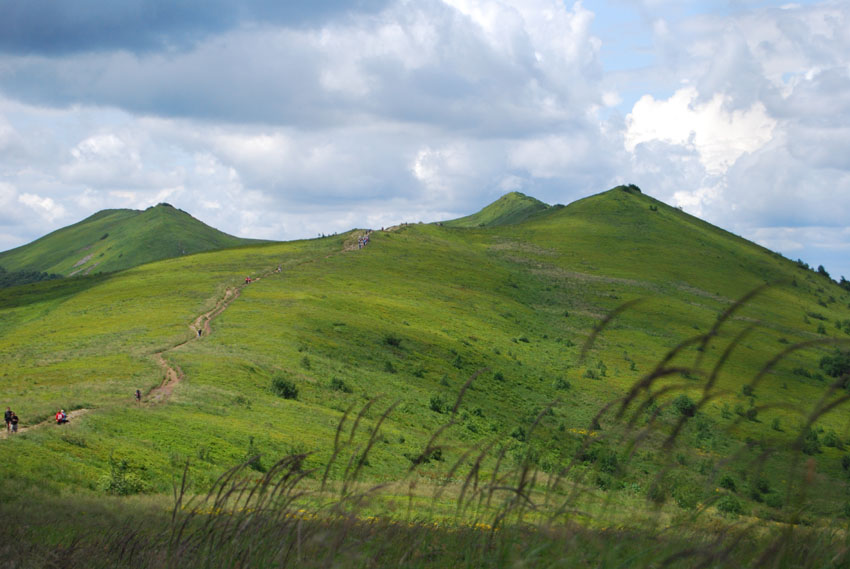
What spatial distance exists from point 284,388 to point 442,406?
36.7 ft

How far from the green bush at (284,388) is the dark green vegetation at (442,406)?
127 mm

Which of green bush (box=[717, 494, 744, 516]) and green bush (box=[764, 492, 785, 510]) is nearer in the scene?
green bush (box=[764, 492, 785, 510])

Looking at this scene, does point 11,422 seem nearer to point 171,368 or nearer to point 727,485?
point 171,368

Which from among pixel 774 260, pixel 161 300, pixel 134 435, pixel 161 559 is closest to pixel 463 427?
pixel 134 435

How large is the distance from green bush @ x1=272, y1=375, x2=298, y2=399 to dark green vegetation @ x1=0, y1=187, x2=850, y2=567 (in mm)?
127

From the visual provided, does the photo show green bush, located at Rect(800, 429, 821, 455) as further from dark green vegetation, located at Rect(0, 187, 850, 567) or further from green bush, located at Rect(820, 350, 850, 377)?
green bush, located at Rect(820, 350, 850, 377)

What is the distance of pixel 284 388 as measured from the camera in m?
39.2

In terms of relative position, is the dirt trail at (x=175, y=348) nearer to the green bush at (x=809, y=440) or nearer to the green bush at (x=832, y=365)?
the green bush at (x=809, y=440)

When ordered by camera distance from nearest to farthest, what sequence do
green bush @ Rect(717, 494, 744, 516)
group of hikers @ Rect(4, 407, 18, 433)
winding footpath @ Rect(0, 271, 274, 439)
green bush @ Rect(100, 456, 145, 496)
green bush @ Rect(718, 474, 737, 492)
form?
1. green bush @ Rect(718, 474, 737, 492)
2. green bush @ Rect(717, 494, 744, 516)
3. green bush @ Rect(100, 456, 145, 496)
4. group of hikers @ Rect(4, 407, 18, 433)
5. winding footpath @ Rect(0, 271, 274, 439)

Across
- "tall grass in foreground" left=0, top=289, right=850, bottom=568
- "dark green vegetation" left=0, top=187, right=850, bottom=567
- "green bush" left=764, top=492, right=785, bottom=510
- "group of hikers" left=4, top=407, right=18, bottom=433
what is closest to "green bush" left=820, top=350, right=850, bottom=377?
"dark green vegetation" left=0, top=187, right=850, bottom=567

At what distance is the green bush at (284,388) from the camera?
38959 mm

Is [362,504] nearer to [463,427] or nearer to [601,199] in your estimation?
[463,427]

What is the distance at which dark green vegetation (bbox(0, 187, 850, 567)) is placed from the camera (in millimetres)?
4145

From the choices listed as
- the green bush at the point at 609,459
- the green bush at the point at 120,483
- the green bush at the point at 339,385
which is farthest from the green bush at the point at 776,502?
the green bush at the point at 339,385
